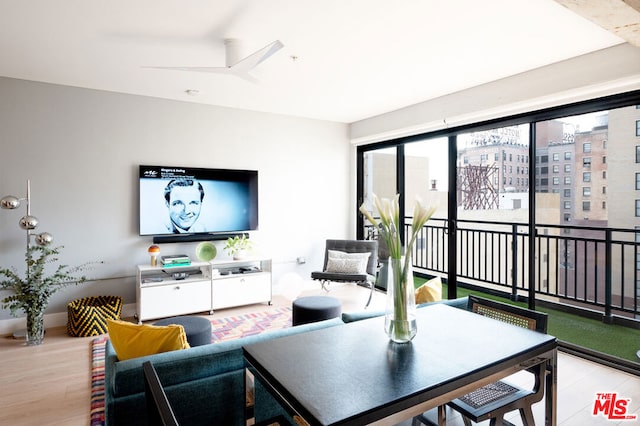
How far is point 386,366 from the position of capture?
1.33 meters

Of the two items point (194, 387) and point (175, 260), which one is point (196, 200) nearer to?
point (175, 260)

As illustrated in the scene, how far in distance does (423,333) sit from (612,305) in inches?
126

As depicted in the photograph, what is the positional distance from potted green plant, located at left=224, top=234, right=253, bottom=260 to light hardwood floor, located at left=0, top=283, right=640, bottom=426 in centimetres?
173

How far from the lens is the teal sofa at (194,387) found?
153 centimetres

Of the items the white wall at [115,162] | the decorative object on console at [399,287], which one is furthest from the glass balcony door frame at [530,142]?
the decorative object on console at [399,287]

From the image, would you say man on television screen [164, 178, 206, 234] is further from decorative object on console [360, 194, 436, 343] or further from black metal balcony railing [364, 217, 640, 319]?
decorative object on console [360, 194, 436, 343]

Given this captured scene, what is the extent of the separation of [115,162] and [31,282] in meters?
1.46

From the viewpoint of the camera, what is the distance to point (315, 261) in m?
5.60

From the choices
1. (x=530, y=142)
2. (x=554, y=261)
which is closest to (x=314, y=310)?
(x=530, y=142)

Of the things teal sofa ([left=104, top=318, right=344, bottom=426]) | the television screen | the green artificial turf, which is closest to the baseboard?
the television screen

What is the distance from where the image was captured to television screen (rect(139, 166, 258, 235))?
14.1ft

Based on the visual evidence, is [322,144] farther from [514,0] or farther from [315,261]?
[514,0]

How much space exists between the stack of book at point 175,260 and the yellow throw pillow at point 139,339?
8.55 feet

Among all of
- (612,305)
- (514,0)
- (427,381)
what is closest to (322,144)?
(514,0)
